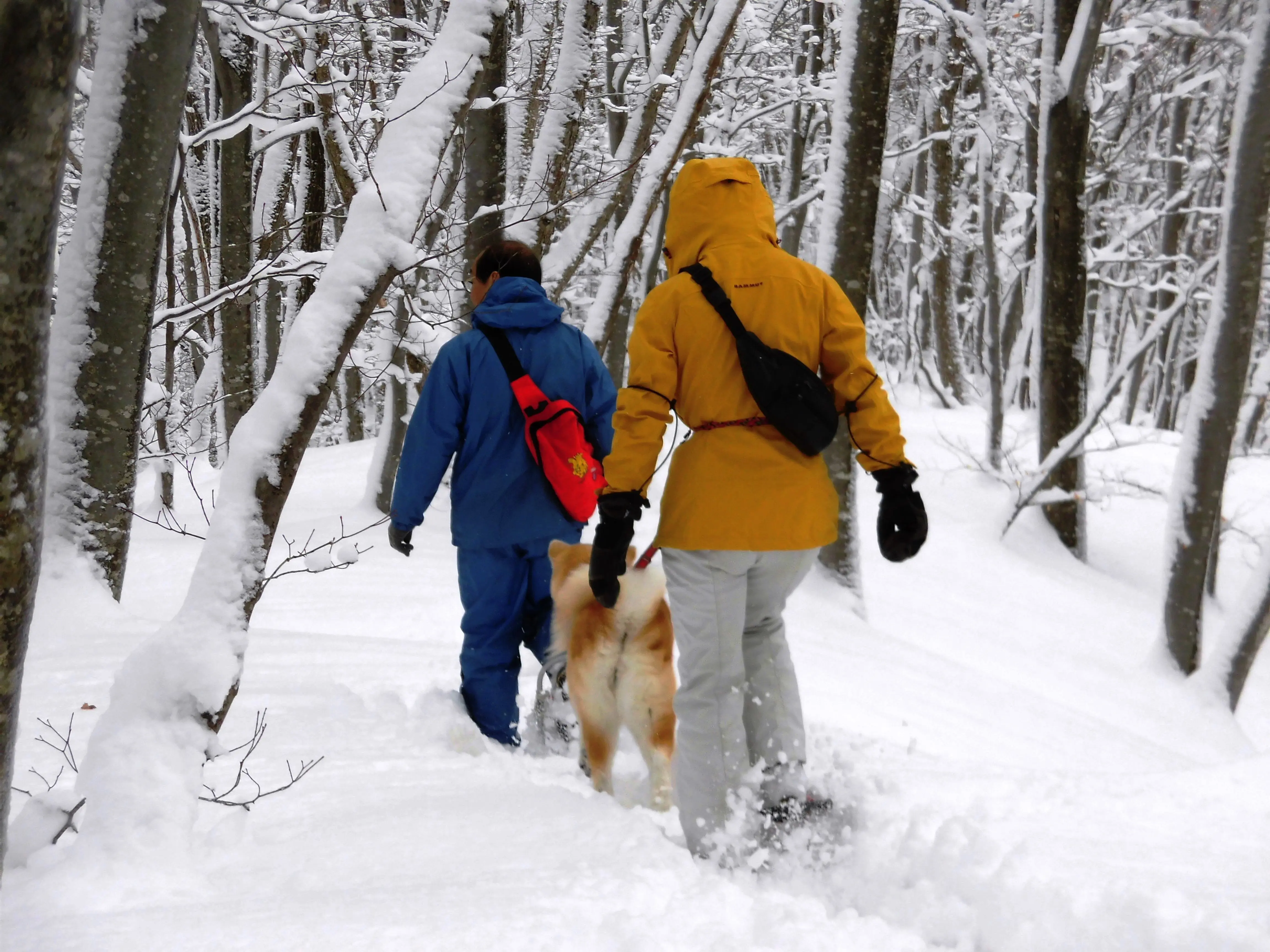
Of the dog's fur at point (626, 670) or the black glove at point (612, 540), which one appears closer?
the black glove at point (612, 540)

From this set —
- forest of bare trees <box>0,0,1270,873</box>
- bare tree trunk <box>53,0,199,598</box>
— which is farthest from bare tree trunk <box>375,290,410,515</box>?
bare tree trunk <box>53,0,199,598</box>

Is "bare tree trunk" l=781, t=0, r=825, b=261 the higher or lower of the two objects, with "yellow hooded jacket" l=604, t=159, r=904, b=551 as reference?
higher

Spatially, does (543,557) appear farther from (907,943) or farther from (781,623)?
(907,943)

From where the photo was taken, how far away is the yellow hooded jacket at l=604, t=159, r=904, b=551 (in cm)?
254

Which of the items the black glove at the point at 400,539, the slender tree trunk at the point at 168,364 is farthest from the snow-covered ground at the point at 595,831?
the slender tree trunk at the point at 168,364

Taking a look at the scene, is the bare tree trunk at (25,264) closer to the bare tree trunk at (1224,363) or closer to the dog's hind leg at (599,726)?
the dog's hind leg at (599,726)

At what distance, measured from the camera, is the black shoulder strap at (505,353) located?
350 cm

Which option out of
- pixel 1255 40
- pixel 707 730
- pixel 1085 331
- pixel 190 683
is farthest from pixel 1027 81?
pixel 190 683

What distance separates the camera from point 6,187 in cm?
115

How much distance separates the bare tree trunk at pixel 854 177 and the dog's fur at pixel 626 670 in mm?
3979

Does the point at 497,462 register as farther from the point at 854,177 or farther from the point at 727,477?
the point at 854,177

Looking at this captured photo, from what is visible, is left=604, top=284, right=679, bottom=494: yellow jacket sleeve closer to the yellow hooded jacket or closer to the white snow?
the yellow hooded jacket

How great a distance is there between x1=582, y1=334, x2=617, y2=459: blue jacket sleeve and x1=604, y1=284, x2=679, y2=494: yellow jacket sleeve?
3.57ft

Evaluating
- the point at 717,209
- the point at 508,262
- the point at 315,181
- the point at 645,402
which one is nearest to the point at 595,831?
the point at 645,402
